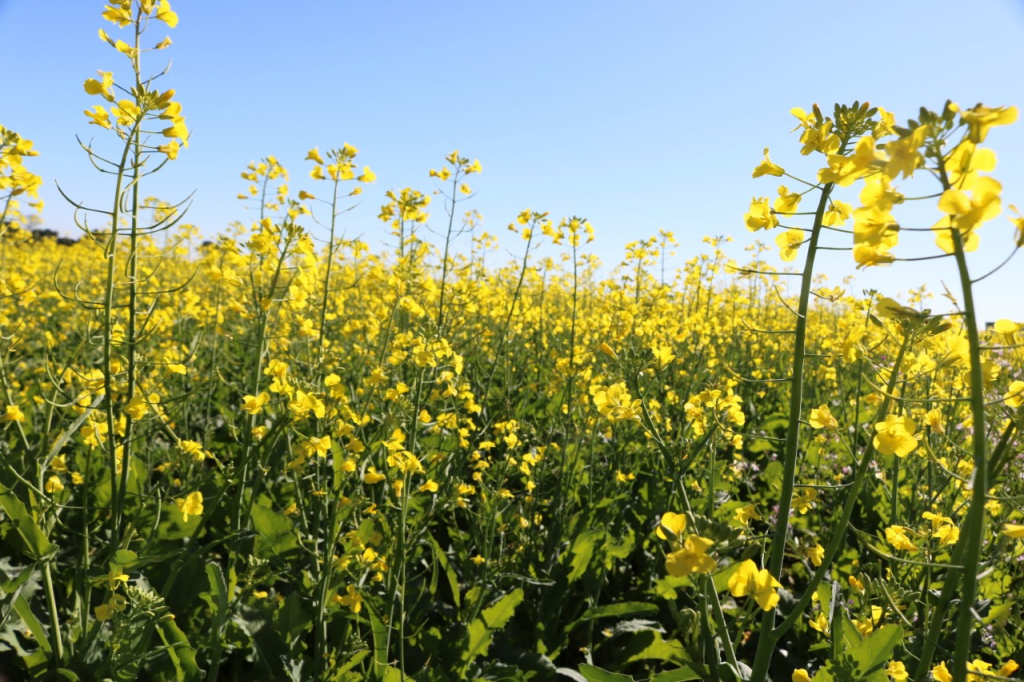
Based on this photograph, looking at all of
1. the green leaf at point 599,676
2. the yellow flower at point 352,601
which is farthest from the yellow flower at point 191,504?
the green leaf at point 599,676

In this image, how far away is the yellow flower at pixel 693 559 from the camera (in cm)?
97

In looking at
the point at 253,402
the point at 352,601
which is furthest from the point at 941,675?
the point at 253,402

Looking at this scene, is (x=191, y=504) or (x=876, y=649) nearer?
(x=876, y=649)

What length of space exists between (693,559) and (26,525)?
6.30 feet

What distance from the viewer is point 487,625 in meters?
2.35

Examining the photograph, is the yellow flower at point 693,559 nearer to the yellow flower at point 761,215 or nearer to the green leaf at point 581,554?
the yellow flower at point 761,215

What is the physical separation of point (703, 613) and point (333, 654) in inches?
57.6

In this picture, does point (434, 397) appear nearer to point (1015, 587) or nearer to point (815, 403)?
point (1015, 587)

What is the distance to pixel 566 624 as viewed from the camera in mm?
2754

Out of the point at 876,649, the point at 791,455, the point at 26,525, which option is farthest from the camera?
the point at 26,525

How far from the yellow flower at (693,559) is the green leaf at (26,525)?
1.87 m

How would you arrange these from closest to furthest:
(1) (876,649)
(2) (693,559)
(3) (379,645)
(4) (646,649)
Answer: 1. (2) (693,559)
2. (1) (876,649)
3. (3) (379,645)
4. (4) (646,649)

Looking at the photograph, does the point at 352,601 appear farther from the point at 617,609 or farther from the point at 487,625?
the point at 617,609

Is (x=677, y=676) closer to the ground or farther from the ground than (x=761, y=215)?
closer to the ground
